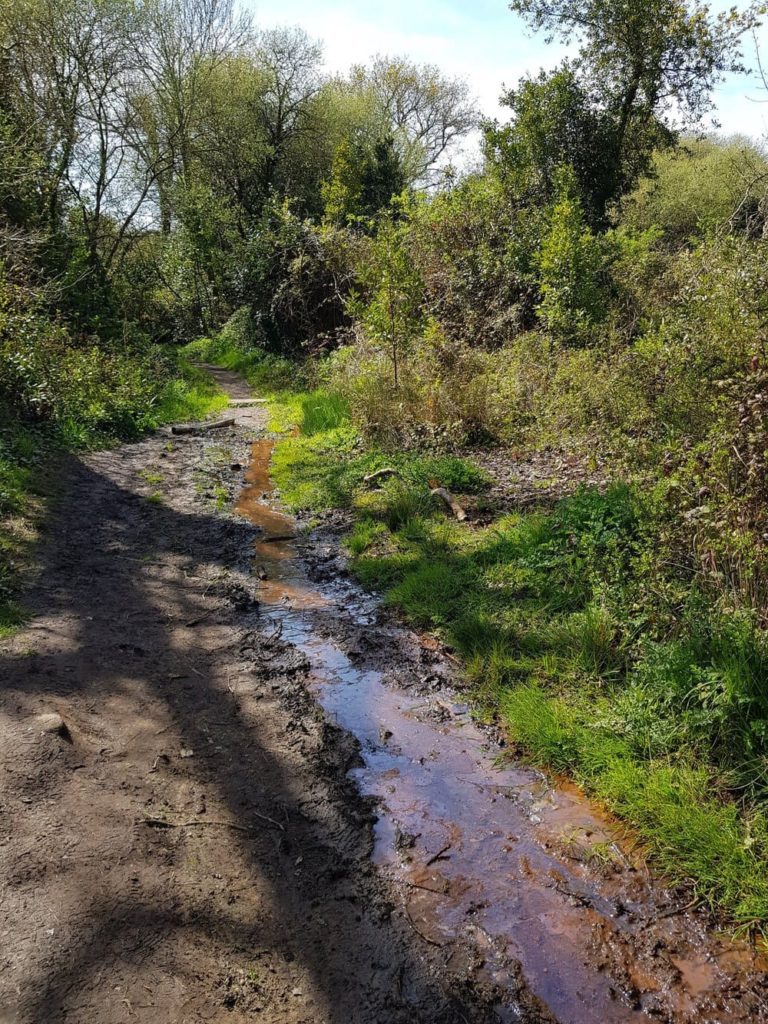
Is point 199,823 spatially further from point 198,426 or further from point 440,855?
point 198,426

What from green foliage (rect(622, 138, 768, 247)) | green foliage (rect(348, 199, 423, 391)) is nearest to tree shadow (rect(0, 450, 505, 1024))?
green foliage (rect(348, 199, 423, 391))

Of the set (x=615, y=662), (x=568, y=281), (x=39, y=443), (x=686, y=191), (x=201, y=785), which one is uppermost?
(x=686, y=191)

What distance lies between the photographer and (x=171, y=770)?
12.6 ft

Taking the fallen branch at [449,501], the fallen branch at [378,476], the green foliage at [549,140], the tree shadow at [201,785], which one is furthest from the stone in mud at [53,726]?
the green foliage at [549,140]

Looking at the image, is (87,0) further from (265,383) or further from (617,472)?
(617,472)

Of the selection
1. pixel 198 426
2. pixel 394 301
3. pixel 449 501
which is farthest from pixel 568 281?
pixel 198 426

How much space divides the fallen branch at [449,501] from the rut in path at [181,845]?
293cm

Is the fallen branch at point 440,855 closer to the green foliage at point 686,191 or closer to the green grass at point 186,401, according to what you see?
the green grass at point 186,401

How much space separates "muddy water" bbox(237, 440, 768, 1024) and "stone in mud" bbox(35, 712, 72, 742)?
176 centimetres

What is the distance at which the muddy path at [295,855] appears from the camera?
2635 millimetres

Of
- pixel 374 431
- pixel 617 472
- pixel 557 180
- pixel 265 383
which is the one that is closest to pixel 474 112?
pixel 557 180

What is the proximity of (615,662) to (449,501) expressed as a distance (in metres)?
3.65

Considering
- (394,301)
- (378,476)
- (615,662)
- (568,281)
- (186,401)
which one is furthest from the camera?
(186,401)

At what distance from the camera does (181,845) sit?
327cm
